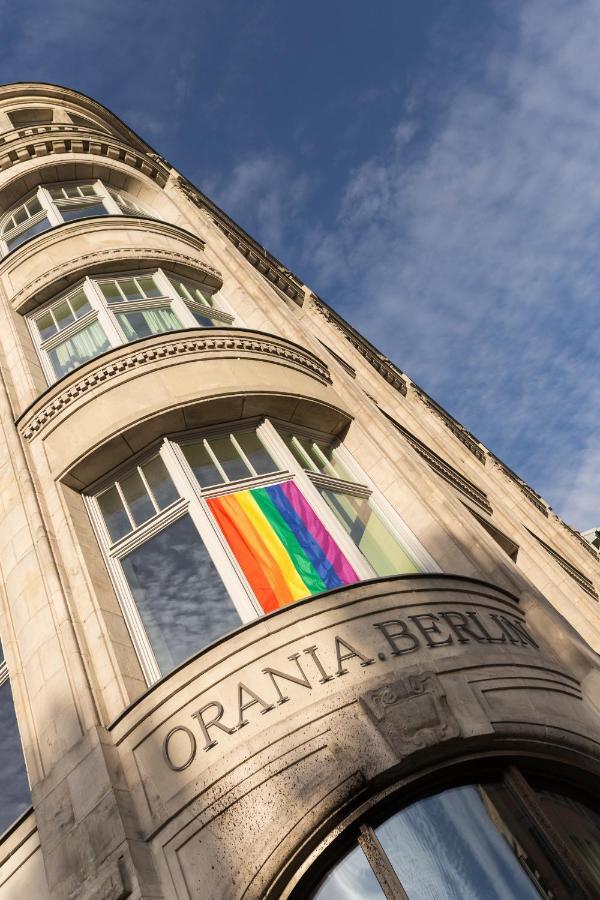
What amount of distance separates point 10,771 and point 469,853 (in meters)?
5.15

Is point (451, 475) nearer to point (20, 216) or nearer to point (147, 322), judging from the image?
point (147, 322)

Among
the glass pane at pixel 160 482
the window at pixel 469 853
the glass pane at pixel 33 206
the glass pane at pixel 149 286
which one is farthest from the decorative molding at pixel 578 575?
the window at pixel 469 853

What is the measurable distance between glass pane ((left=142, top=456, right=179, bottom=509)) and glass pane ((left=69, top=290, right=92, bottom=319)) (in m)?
4.64

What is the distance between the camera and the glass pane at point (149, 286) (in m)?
14.4

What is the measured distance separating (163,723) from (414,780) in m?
2.31

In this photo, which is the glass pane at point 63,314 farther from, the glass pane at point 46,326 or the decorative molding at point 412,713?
the decorative molding at point 412,713

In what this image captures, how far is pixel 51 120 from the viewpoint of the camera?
24984 mm

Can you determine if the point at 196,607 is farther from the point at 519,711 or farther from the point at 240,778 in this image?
the point at 519,711

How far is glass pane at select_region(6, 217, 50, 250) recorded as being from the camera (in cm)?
1731

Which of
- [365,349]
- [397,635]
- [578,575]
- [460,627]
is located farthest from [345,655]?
[365,349]

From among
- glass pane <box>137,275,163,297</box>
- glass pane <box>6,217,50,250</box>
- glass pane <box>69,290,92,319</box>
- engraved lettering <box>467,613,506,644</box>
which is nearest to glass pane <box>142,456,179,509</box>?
engraved lettering <box>467,613,506,644</box>

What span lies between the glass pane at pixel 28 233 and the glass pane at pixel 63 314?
12.5 feet

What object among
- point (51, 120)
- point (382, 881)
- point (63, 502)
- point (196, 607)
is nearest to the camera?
point (382, 881)

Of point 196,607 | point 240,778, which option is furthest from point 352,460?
point 240,778
